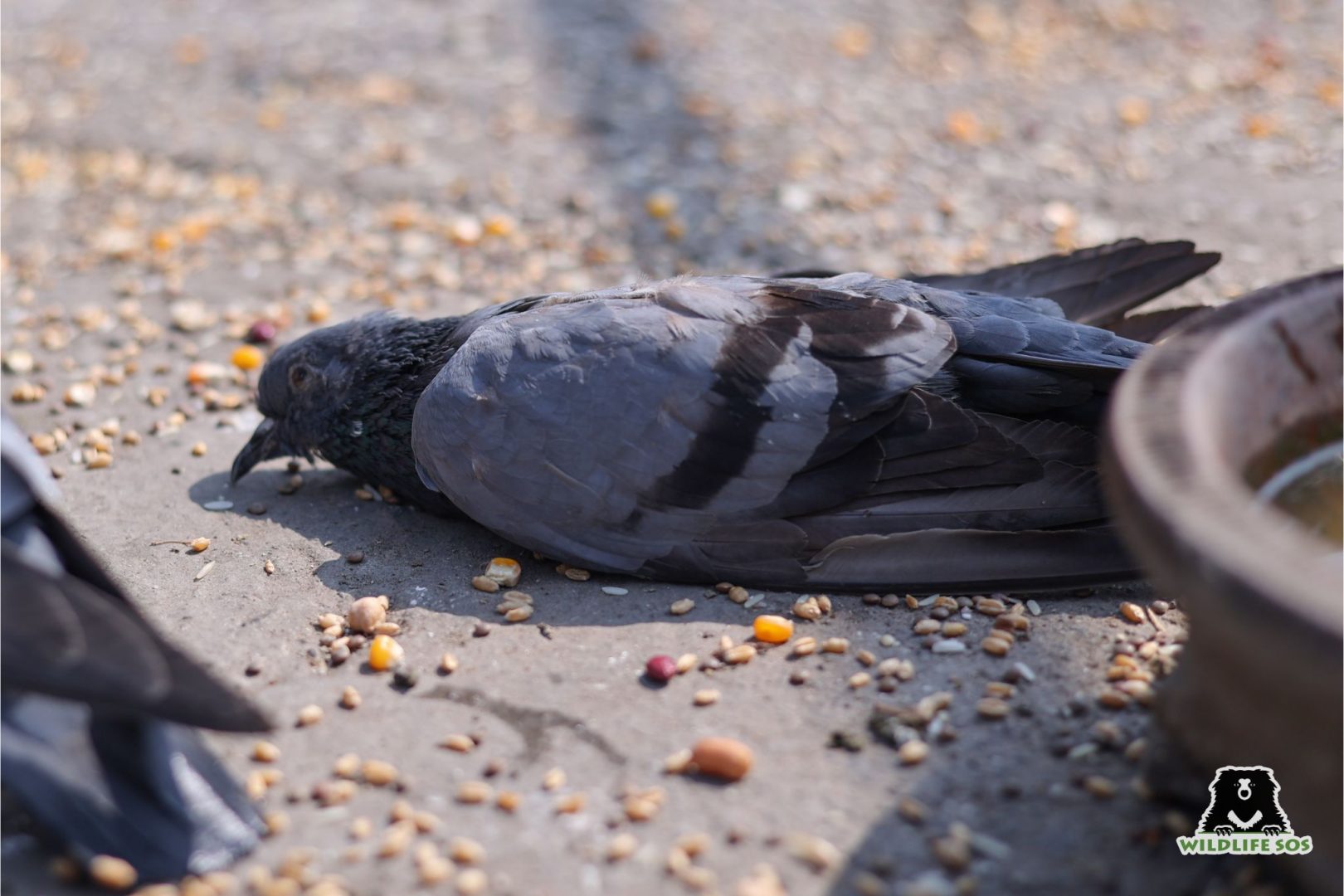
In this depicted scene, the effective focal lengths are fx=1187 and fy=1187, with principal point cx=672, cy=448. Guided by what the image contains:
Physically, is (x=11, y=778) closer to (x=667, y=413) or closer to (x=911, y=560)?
(x=667, y=413)

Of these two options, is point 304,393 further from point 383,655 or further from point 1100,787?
point 1100,787

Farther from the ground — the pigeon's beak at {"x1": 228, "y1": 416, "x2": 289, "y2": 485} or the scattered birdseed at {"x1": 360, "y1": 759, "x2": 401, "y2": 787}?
the pigeon's beak at {"x1": 228, "y1": 416, "x2": 289, "y2": 485}

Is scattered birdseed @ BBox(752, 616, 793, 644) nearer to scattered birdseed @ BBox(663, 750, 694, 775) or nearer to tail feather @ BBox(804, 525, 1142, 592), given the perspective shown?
tail feather @ BBox(804, 525, 1142, 592)

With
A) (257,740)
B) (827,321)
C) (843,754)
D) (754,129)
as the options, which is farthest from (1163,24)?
(257,740)

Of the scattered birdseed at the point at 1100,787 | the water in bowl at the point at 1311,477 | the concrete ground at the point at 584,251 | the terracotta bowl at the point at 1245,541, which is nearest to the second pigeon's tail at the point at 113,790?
the concrete ground at the point at 584,251

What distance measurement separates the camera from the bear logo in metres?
2.29

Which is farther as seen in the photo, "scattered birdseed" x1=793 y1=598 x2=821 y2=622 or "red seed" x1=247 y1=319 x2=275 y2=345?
"red seed" x1=247 y1=319 x2=275 y2=345

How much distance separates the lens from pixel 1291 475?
2717 mm

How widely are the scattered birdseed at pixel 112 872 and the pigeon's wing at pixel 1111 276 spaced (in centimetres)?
335

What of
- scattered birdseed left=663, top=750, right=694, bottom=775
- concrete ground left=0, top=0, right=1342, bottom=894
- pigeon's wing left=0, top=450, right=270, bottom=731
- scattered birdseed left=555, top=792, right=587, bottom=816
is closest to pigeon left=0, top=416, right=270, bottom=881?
pigeon's wing left=0, top=450, right=270, bottom=731

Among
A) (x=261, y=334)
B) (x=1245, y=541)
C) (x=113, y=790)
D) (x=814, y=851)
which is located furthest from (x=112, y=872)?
(x=261, y=334)

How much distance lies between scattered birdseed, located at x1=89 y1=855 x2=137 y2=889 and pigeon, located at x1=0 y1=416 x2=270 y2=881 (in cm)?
1

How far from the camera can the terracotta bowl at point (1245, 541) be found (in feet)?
6.19

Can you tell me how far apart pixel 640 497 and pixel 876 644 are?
83 centimetres
